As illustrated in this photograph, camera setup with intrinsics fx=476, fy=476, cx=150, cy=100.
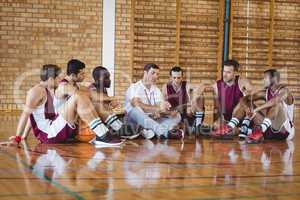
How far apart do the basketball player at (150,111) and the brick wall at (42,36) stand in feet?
13.2

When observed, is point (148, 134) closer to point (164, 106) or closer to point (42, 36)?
point (164, 106)

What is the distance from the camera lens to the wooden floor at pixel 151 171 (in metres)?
2.78

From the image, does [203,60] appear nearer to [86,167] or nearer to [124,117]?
[124,117]

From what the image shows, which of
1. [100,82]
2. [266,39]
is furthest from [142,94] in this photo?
[266,39]

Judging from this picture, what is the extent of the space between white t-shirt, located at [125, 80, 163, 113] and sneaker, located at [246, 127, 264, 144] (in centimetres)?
119

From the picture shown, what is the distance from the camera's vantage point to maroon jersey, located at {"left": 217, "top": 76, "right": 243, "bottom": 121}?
19.8 ft

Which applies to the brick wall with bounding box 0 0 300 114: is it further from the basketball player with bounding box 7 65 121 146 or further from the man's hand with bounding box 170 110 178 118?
the basketball player with bounding box 7 65 121 146

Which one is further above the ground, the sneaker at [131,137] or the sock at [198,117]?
the sock at [198,117]

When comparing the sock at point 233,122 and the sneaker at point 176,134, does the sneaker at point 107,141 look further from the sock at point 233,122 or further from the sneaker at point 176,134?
the sock at point 233,122

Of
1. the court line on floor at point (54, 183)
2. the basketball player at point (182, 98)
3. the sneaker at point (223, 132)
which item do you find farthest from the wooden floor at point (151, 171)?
the basketball player at point (182, 98)

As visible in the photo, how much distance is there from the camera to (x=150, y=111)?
18.9 ft

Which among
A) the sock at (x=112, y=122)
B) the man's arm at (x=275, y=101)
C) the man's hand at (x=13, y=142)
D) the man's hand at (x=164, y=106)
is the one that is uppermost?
the man's arm at (x=275, y=101)

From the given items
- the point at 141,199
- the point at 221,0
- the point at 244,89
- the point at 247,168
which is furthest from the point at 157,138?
the point at 221,0

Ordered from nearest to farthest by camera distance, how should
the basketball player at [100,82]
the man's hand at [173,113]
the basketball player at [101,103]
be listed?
1. the basketball player at [101,103]
2. the basketball player at [100,82]
3. the man's hand at [173,113]
